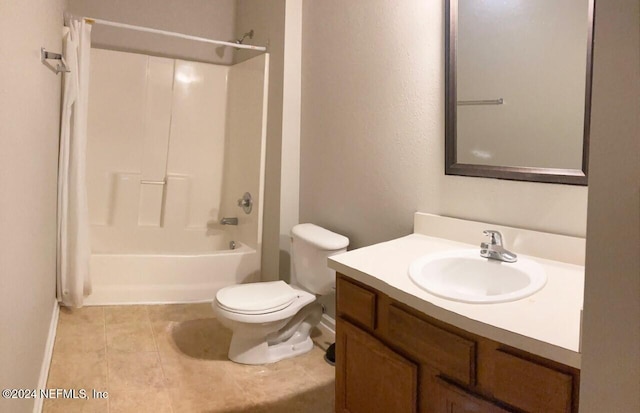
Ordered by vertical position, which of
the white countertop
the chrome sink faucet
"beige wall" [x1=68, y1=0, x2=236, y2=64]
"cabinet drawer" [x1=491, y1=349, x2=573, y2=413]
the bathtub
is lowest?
the bathtub

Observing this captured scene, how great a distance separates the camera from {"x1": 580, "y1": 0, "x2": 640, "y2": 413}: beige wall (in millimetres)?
518

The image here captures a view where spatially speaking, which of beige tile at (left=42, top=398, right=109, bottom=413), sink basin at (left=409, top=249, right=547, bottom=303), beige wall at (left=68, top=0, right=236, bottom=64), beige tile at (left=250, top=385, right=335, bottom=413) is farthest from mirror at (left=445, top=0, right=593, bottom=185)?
beige wall at (left=68, top=0, right=236, bottom=64)

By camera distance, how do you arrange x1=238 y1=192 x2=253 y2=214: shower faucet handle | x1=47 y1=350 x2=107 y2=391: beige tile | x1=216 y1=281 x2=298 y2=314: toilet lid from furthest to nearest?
x1=238 y1=192 x2=253 y2=214: shower faucet handle < x1=216 y1=281 x2=298 y2=314: toilet lid < x1=47 y1=350 x2=107 y2=391: beige tile

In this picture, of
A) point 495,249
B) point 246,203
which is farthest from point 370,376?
point 246,203

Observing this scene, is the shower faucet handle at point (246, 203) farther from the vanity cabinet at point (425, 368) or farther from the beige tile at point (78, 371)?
the vanity cabinet at point (425, 368)

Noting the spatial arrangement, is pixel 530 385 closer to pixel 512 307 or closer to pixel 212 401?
pixel 512 307

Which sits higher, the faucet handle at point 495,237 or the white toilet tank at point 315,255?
the faucet handle at point 495,237

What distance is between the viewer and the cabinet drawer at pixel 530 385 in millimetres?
928

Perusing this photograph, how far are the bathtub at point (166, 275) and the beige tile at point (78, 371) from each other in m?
0.73

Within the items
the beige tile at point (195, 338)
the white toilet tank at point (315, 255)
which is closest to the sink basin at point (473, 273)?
the white toilet tank at point (315, 255)

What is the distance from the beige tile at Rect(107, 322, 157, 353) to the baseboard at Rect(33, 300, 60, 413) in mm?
273

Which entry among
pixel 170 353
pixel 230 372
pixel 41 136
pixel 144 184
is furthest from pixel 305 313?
pixel 144 184

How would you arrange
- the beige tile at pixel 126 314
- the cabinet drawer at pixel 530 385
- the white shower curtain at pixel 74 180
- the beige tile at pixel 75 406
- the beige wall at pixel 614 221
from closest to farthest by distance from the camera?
the beige wall at pixel 614 221 < the cabinet drawer at pixel 530 385 < the beige tile at pixel 75 406 < the white shower curtain at pixel 74 180 < the beige tile at pixel 126 314

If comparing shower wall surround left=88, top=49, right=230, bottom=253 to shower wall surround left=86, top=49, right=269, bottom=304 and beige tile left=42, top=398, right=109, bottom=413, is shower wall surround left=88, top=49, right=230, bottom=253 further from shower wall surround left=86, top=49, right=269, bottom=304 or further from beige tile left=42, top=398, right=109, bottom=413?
beige tile left=42, top=398, right=109, bottom=413
